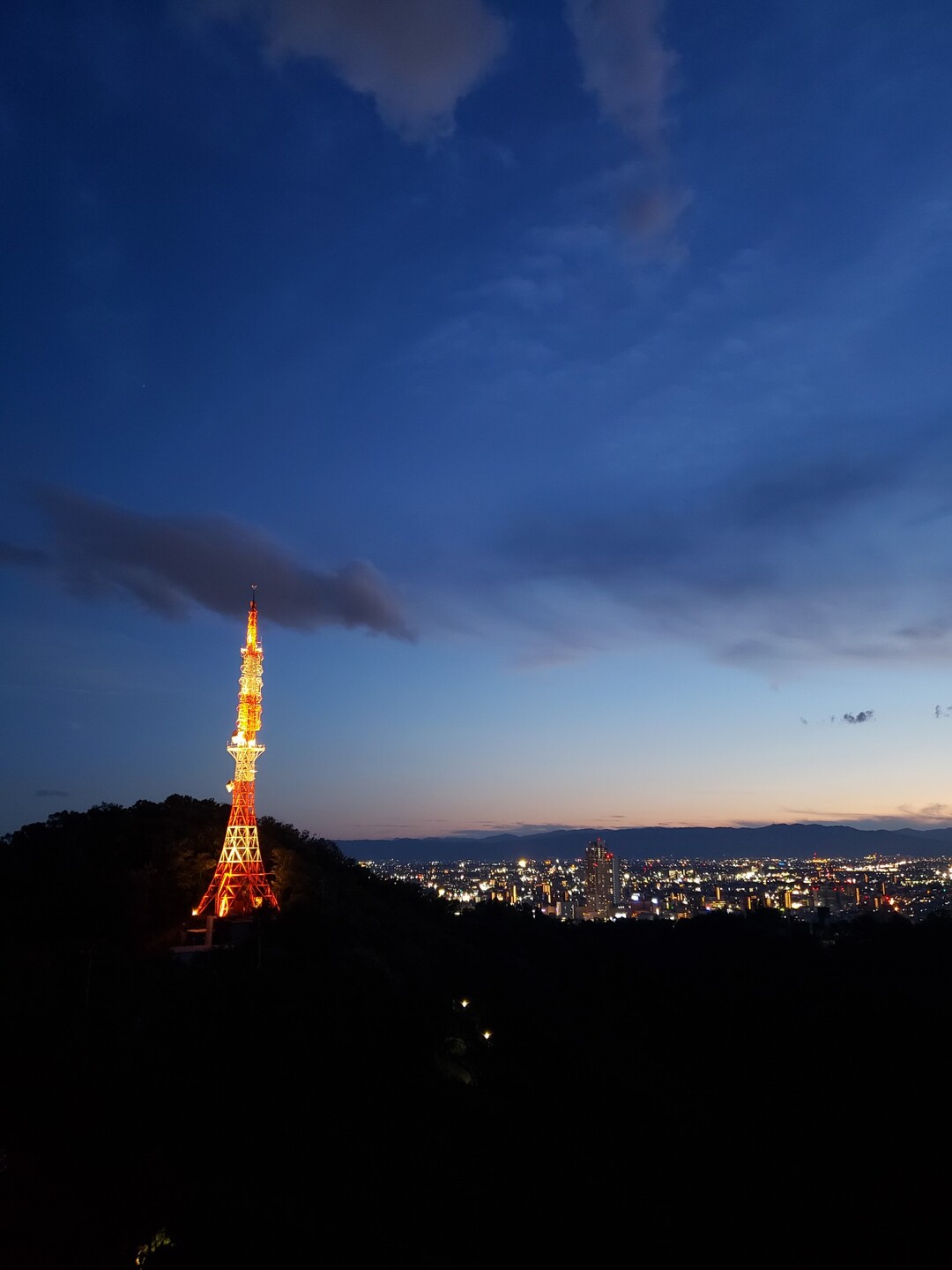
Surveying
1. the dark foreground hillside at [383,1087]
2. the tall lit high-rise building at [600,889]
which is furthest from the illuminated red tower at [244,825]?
the tall lit high-rise building at [600,889]

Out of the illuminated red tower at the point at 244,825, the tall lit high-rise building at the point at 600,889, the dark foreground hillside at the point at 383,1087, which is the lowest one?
the tall lit high-rise building at the point at 600,889

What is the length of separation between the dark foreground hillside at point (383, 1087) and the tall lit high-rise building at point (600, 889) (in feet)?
200

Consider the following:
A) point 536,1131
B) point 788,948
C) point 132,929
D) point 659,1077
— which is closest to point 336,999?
point 536,1131

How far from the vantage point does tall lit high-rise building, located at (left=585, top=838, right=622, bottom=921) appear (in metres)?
97.3

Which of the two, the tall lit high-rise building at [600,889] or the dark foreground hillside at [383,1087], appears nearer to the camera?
the dark foreground hillside at [383,1087]

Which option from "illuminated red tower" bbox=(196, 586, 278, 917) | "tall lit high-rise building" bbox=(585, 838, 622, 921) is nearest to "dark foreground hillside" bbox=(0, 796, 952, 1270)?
"illuminated red tower" bbox=(196, 586, 278, 917)

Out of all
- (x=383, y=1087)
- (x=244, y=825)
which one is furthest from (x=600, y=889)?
(x=383, y=1087)

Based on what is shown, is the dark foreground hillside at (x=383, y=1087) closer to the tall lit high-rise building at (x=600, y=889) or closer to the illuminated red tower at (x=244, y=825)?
the illuminated red tower at (x=244, y=825)

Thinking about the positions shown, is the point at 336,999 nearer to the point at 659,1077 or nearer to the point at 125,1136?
the point at 125,1136

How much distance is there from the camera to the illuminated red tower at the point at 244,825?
87.1 ft

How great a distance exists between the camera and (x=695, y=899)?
11381 centimetres

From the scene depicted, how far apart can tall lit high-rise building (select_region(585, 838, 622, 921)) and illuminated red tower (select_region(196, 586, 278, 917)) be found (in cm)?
6852

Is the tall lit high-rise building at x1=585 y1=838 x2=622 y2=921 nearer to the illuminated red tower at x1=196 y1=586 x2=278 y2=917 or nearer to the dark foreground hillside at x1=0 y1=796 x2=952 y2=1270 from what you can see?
the dark foreground hillside at x1=0 y1=796 x2=952 y2=1270

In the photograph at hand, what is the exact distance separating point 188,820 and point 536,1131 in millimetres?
20486
